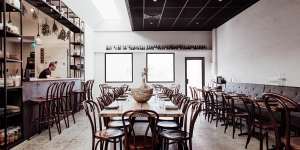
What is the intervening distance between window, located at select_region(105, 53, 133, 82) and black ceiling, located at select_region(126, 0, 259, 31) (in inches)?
64.3

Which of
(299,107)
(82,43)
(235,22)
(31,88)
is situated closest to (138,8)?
(82,43)

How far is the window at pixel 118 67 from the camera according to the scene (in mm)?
12875

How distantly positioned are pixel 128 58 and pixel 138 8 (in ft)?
15.4

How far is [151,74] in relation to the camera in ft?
42.9

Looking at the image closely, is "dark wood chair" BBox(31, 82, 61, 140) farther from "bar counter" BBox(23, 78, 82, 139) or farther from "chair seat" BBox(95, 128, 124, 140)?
"chair seat" BBox(95, 128, 124, 140)

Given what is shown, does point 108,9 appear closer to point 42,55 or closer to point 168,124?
point 42,55

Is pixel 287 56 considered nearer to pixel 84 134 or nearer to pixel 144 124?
pixel 144 124

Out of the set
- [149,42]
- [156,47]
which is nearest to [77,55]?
[149,42]

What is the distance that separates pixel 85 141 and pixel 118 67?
7860 millimetres

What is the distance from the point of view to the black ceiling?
25.5 feet

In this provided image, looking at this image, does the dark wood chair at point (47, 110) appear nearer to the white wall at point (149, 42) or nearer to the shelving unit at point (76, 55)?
the shelving unit at point (76, 55)

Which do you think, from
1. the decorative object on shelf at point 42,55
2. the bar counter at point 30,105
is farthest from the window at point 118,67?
the bar counter at point 30,105

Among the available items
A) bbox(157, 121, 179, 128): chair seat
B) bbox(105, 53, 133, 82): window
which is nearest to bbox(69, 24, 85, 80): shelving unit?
bbox(105, 53, 133, 82): window

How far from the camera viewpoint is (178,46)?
12.6 meters
